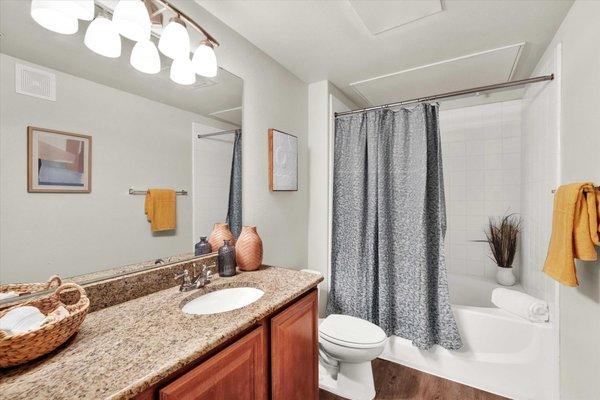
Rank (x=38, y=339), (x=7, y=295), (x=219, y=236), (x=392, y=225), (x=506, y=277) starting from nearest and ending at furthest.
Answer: (x=38, y=339) < (x=7, y=295) < (x=219, y=236) < (x=392, y=225) < (x=506, y=277)

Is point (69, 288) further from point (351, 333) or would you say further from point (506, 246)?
point (506, 246)

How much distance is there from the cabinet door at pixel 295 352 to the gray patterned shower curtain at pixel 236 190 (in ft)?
2.08

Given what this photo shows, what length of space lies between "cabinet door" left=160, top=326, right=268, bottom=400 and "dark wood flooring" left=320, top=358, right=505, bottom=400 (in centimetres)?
104

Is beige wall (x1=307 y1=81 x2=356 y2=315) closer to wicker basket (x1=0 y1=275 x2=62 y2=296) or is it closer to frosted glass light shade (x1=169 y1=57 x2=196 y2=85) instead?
frosted glass light shade (x1=169 y1=57 x2=196 y2=85)

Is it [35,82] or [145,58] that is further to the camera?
[145,58]

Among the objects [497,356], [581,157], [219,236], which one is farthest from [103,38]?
[497,356]

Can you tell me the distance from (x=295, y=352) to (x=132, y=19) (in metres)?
1.56

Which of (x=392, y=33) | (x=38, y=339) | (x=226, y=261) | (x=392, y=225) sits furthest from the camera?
(x=392, y=225)

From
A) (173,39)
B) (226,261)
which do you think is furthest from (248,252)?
(173,39)

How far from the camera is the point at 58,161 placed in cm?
88

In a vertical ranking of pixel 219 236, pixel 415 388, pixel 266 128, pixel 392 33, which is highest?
pixel 392 33

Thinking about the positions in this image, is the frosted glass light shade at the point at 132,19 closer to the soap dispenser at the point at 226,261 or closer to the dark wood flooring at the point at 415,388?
the soap dispenser at the point at 226,261

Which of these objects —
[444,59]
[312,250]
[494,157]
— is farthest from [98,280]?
[494,157]

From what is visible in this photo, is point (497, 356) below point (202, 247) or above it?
below
